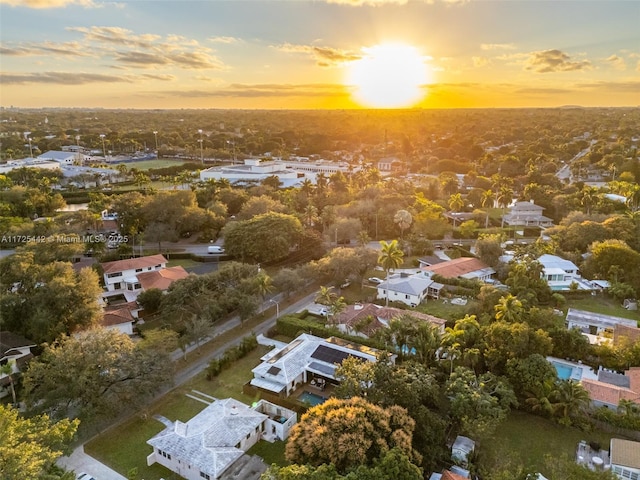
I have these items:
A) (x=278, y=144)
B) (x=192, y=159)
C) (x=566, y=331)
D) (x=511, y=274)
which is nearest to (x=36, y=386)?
(x=566, y=331)

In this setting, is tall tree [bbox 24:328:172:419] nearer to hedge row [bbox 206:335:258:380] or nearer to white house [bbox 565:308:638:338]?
hedge row [bbox 206:335:258:380]

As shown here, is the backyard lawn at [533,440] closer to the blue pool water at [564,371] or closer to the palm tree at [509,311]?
the blue pool water at [564,371]

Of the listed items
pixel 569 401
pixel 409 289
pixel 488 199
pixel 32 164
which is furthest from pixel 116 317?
pixel 32 164

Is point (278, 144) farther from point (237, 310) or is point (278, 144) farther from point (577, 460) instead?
point (577, 460)

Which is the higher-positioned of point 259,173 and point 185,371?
point 259,173

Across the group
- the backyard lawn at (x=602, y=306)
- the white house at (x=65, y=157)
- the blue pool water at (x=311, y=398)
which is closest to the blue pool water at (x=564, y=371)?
the backyard lawn at (x=602, y=306)

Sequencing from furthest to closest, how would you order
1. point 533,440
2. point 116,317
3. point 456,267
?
point 456,267 → point 116,317 → point 533,440

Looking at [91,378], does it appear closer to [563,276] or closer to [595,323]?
[595,323]
